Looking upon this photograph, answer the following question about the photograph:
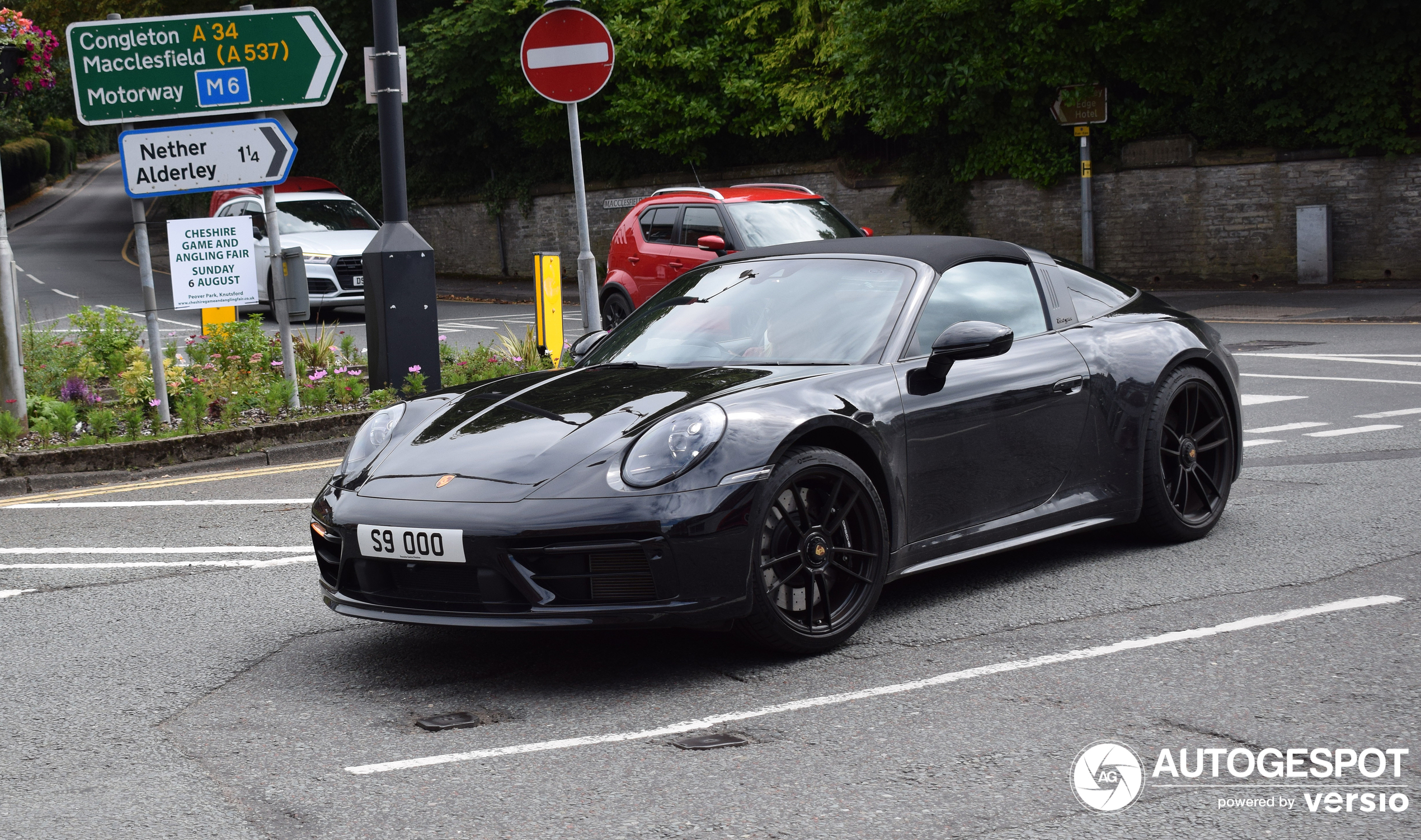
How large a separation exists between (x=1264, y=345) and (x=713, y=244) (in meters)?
5.82

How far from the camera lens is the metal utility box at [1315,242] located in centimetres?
2142

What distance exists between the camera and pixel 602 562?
14.5 ft

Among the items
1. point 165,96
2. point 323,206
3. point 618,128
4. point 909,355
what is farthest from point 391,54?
point 618,128

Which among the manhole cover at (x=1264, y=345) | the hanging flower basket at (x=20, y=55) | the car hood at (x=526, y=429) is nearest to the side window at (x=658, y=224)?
the manhole cover at (x=1264, y=345)

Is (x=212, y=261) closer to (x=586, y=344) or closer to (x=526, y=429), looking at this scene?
(x=586, y=344)

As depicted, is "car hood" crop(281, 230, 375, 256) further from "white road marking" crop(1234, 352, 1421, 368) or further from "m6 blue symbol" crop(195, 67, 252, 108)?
"white road marking" crop(1234, 352, 1421, 368)

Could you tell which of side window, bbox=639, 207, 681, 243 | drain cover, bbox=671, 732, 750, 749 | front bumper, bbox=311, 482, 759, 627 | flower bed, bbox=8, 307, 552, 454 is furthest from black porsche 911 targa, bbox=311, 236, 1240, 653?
side window, bbox=639, 207, 681, 243

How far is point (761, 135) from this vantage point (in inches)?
1128

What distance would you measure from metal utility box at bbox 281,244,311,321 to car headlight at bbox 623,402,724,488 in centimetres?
650

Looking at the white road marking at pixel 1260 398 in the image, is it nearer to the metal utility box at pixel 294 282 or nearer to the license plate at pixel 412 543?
the metal utility box at pixel 294 282

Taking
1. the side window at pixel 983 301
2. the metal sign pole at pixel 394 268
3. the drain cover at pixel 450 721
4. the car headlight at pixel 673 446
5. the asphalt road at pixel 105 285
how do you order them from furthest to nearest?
the asphalt road at pixel 105 285 < the metal sign pole at pixel 394 268 < the side window at pixel 983 301 < the car headlight at pixel 673 446 < the drain cover at pixel 450 721

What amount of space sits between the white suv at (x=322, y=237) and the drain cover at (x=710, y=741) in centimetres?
1610

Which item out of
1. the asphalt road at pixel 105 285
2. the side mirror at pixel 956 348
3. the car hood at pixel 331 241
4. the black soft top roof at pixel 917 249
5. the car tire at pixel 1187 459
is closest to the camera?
the side mirror at pixel 956 348

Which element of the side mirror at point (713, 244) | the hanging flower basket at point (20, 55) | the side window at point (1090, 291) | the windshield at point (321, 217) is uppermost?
the hanging flower basket at point (20, 55)
